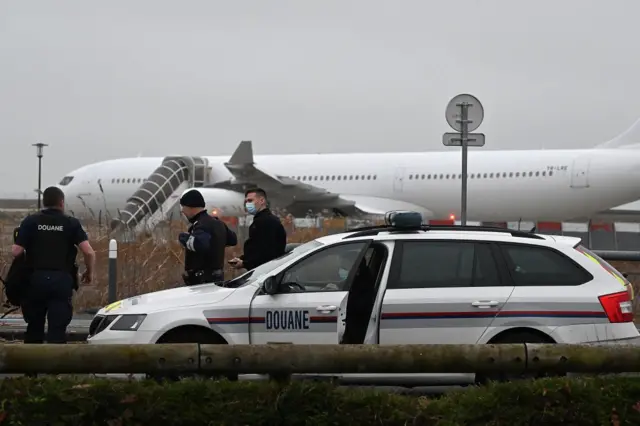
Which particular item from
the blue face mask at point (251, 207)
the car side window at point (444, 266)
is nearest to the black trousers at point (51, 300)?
the blue face mask at point (251, 207)

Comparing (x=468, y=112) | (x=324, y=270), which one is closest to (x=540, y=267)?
(x=324, y=270)

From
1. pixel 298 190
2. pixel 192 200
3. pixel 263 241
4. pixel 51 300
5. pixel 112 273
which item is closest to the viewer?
pixel 51 300

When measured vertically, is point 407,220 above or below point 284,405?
above

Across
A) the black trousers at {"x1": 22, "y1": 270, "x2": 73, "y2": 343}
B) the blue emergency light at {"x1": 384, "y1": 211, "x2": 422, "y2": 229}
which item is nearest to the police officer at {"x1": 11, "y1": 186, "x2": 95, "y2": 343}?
the black trousers at {"x1": 22, "y1": 270, "x2": 73, "y2": 343}

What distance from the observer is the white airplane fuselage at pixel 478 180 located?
2936 centimetres

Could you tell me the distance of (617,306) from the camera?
24.7 ft

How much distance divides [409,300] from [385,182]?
2446 centimetres

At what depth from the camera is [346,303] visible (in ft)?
25.0

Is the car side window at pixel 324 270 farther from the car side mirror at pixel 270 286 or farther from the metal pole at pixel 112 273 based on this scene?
the metal pole at pixel 112 273

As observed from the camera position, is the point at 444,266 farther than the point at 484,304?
Yes

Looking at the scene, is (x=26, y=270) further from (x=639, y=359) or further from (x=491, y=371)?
(x=639, y=359)

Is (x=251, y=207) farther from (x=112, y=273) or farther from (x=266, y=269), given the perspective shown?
(x=112, y=273)

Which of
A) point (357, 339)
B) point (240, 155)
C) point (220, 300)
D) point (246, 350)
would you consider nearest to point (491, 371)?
point (246, 350)

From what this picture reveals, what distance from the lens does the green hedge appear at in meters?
4.82
